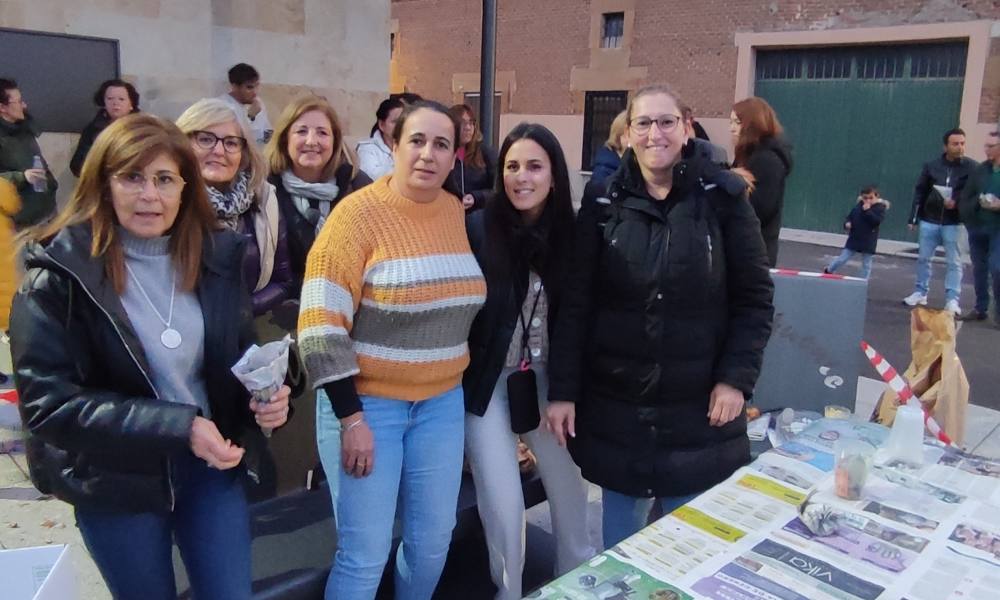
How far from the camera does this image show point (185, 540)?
6.74 ft

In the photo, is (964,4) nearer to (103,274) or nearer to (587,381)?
(587,381)

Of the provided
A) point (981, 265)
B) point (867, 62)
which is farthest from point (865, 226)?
point (867, 62)

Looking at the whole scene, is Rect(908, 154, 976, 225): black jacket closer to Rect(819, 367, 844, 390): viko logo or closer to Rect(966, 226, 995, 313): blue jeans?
Rect(966, 226, 995, 313): blue jeans

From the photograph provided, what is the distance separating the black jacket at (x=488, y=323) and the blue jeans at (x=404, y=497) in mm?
74

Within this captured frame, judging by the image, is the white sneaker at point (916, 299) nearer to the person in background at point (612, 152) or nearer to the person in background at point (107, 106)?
the person in background at point (612, 152)

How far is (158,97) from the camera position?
20.1ft

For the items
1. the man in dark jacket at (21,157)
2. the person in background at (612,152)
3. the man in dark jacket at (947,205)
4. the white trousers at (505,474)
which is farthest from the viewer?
the man in dark jacket at (947,205)

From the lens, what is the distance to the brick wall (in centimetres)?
1383

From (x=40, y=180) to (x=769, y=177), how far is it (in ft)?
15.2

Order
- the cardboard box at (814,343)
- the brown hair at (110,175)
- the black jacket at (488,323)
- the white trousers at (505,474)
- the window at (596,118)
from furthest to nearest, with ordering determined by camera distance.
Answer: the window at (596,118)
the cardboard box at (814,343)
the white trousers at (505,474)
the black jacket at (488,323)
the brown hair at (110,175)

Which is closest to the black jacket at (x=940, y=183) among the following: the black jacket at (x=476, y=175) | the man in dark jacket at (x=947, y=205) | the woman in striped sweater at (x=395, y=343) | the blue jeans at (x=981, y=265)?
the man in dark jacket at (x=947, y=205)

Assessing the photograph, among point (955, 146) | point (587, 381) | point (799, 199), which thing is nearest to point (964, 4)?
point (799, 199)

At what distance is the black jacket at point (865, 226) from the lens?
9188mm

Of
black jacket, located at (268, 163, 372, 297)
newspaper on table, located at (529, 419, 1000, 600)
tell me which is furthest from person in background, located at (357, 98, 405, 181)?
newspaper on table, located at (529, 419, 1000, 600)
